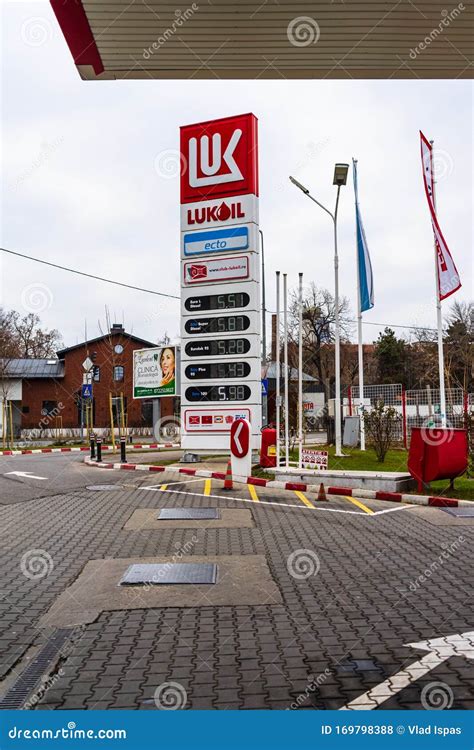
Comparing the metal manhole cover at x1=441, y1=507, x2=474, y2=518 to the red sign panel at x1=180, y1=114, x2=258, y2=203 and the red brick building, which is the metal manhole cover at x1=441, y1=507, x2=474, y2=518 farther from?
the red brick building

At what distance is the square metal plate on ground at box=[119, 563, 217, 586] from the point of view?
729 cm

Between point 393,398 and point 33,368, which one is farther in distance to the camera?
point 33,368

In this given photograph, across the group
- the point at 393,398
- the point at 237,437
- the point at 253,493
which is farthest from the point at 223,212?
the point at 393,398

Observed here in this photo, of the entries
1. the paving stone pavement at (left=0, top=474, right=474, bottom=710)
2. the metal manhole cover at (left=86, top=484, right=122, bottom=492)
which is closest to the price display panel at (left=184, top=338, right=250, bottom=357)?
the metal manhole cover at (left=86, top=484, right=122, bottom=492)

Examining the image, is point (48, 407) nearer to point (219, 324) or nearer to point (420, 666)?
point (219, 324)

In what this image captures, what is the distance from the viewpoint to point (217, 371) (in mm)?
19781

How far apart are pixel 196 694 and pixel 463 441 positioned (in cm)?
1024

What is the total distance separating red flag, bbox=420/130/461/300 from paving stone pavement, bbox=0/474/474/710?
18.6 feet

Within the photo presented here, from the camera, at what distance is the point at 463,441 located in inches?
527

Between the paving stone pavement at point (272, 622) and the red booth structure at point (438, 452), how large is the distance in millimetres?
2763

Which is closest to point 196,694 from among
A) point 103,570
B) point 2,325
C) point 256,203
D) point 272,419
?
point 103,570

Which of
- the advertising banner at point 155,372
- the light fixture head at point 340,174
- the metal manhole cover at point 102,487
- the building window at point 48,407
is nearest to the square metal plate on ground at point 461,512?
the metal manhole cover at point 102,487

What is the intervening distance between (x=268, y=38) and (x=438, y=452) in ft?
31.4
